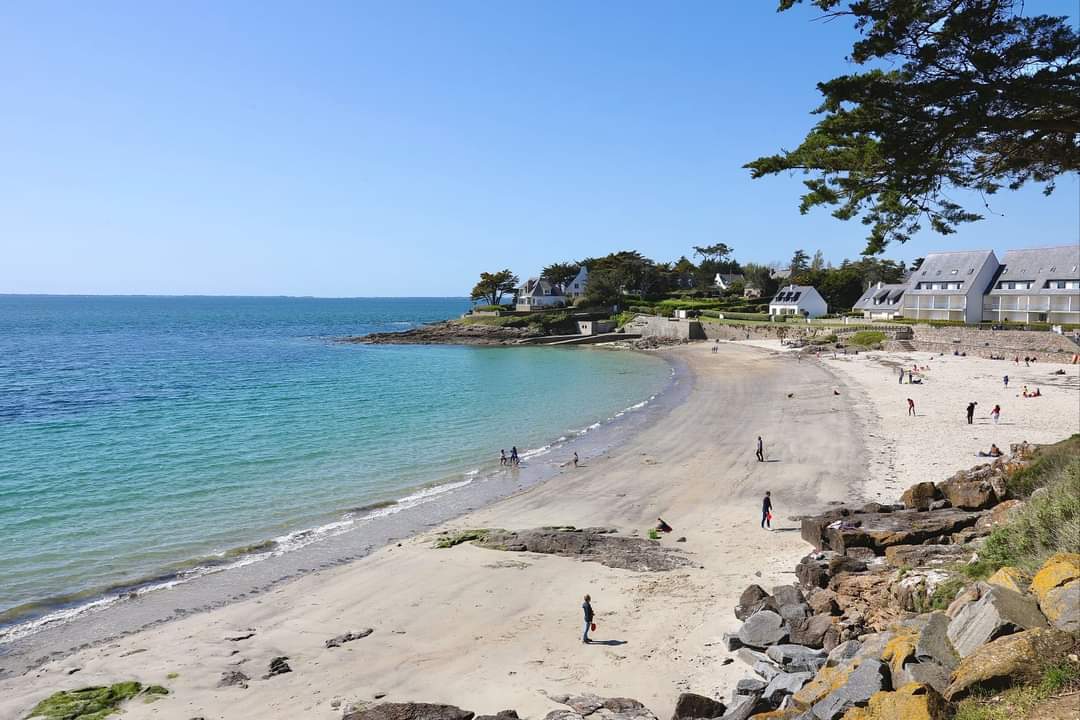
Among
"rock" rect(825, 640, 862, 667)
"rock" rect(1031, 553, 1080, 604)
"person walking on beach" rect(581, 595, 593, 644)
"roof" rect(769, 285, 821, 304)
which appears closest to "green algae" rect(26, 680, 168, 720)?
"person walking on beach" rect(581, 595, 593, 644)

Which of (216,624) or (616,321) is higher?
(616,321)

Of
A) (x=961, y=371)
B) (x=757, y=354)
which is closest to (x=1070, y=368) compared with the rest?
(x=961, y=371)

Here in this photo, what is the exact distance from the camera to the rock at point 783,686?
8.98m

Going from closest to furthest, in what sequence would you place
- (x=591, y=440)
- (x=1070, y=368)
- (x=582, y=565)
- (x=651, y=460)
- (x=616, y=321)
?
(x=582, y=565) → (x=651, y=460) → (x=591, y=440) → (x=1070, y=368) → (x=616, y=321)

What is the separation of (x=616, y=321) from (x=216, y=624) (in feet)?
286

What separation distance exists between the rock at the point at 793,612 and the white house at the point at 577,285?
10538 centimetres

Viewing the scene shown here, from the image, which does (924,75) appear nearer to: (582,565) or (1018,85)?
(1018,85)

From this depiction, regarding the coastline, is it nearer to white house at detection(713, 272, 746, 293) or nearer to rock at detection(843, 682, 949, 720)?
rock at detection(843, 682, 949, 720)

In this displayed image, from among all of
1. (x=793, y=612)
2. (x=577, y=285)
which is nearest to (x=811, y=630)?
(x=793, y=612)

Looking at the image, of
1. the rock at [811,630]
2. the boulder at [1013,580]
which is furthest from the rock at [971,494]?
the boulder at [1013,580]

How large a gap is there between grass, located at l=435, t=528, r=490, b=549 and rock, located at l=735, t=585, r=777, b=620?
28.0 feet

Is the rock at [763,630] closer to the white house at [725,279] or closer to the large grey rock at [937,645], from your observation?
the large grey rock at [937,645]

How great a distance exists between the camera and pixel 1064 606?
728cm

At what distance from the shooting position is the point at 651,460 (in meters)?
29.5
